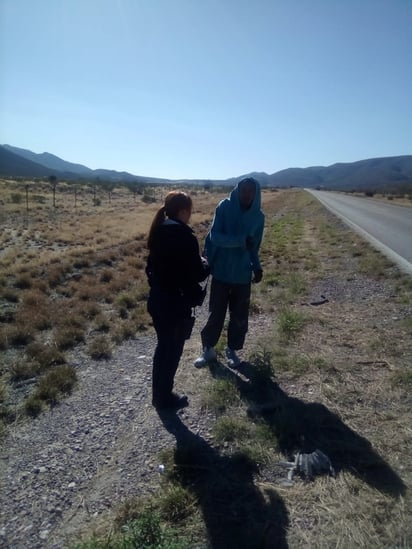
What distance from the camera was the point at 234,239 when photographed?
400cm

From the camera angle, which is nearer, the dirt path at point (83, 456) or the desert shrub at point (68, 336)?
the dirt path at point (83, 456)

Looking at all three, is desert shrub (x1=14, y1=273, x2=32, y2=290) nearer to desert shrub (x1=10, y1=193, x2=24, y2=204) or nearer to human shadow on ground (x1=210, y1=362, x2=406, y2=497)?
human shadow on ground (x1=210, y1=362, x2=406, y2=497)

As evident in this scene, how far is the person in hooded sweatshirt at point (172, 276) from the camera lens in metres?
3.21

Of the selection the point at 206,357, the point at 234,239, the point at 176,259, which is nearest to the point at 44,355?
the point at 206,357

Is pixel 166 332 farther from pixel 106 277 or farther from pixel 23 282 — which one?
pixel 23 282

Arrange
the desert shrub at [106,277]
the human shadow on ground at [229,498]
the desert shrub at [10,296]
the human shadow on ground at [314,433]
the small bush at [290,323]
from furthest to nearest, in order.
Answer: the desert shrub at [106,277] < the desert shrub at [10,296] < the small bush at [290,323] < the human shadow on ground at [314,433] < the human shadow on ground at [229,498]

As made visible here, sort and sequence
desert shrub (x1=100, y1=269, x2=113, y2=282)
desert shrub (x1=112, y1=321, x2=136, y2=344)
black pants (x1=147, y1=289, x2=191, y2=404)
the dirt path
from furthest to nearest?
desert shrub (x1=100, y1=269, x2=113, y2=282) → desert shrub (x1=112, y1=321, x2=136, y2=344) → black pants (x1=147, y1=289, x2=191, y2=404) → the dirt path

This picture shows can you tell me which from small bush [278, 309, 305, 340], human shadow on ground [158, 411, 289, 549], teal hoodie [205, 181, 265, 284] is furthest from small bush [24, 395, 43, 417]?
small bush [278, 309, 305, 340]

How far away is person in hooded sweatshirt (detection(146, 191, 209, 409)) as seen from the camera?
3.21m

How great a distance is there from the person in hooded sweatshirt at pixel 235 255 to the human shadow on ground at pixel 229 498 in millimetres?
1507

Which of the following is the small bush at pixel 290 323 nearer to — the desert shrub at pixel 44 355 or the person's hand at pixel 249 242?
the person's hand at pixel 249 242

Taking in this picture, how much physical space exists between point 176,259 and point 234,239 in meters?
0.98

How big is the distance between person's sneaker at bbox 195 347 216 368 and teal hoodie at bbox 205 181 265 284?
0.93 meters

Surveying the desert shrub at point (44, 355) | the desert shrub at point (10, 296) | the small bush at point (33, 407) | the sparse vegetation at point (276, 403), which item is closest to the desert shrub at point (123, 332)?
the sparse vegetation at point (276, 403)
